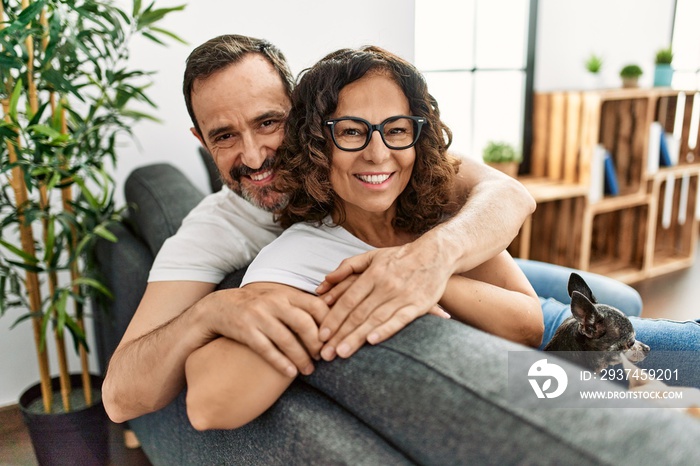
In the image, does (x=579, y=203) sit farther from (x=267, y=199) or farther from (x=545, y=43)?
(x=267, y=199)

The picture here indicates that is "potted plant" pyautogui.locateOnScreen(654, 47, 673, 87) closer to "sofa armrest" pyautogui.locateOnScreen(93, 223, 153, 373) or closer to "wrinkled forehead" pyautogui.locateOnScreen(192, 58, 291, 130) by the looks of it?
"wrinkled forehead" pyautogui.locateOnScreen(192, 58, 291, 130)

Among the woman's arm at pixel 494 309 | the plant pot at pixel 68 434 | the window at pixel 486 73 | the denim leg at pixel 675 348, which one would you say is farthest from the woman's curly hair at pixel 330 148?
the window at pixel 486 73

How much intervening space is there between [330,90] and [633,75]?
2901mm

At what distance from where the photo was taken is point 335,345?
804 millimetres

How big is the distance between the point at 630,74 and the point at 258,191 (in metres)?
2.79

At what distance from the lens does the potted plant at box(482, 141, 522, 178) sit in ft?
9.76

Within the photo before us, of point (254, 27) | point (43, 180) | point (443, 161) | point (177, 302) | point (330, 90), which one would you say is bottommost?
point (177, 302)

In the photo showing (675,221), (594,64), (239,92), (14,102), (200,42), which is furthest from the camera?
(675,221)

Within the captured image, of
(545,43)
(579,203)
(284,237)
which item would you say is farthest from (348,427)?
(545,43)

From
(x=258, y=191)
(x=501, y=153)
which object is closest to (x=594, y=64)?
(x=501, y=153)

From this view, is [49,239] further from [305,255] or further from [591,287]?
[591,287]

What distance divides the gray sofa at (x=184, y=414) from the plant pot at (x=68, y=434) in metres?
0.20

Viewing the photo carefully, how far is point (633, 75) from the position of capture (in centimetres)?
331

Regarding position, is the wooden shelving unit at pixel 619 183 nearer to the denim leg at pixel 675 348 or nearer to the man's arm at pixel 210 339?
the denim leg at pixel 675 348
